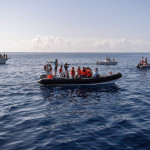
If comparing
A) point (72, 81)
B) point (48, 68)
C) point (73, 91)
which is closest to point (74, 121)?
point (73, 91)

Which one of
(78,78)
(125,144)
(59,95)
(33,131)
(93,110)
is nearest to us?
(125,144)

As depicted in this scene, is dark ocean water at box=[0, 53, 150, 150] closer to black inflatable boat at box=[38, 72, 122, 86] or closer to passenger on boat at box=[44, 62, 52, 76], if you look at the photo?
black inflatable boat at box=[38, 72, 122, 86]

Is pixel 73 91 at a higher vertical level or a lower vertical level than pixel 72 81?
lower

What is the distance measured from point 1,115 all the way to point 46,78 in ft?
36.1

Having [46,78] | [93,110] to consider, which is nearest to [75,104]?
[93,110]

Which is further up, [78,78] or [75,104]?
[78,78]

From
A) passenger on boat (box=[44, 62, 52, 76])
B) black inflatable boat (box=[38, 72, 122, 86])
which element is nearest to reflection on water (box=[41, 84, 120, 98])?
black inflatable boat (box=[38, 72, 122, 86])

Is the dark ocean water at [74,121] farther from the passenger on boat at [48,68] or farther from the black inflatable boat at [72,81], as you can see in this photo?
the passenger on boat at [48,68]

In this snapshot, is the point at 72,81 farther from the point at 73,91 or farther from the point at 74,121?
the point at 74,121

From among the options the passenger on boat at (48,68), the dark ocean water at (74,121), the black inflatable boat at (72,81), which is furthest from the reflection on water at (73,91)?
the passenger on boat at (48,68)

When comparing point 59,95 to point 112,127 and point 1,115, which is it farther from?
point 112,127

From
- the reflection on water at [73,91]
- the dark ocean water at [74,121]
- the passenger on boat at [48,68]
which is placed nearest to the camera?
the dark ocean water at [74,121]

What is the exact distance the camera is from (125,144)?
364 inches

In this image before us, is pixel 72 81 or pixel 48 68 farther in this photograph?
pixel 48 68
